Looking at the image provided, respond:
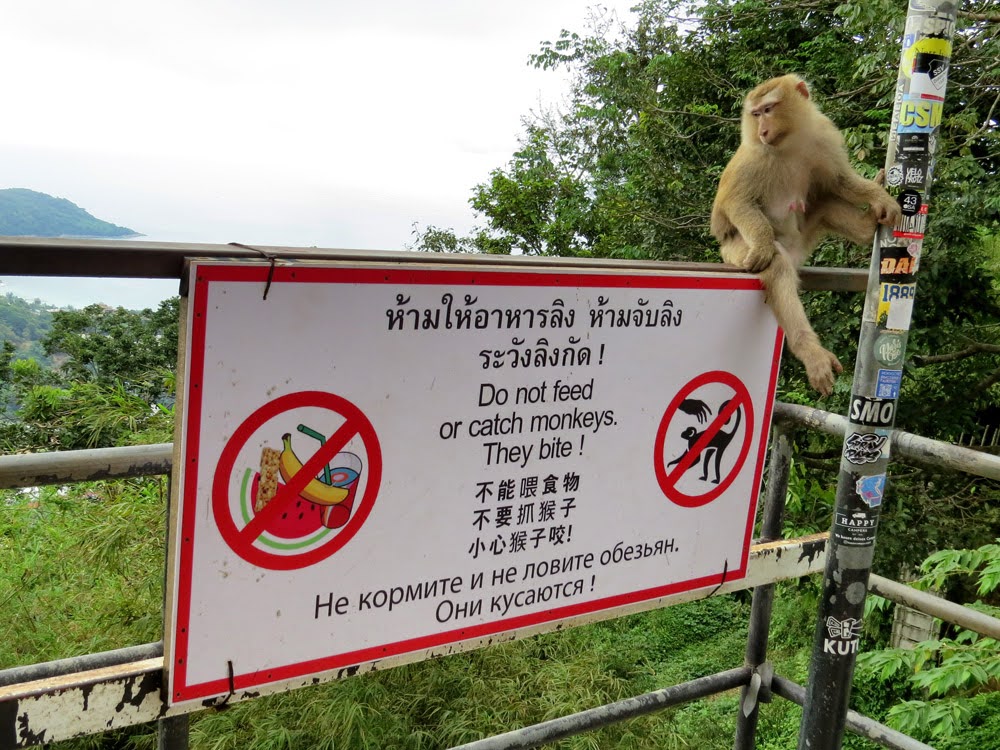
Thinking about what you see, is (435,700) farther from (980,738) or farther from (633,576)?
(633,576)

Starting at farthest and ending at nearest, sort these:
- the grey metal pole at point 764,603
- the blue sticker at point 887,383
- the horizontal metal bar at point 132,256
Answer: the grey metal pole at point 764,603, the blue sticker at point 887,383, the horizontal metal bar at point 132,256

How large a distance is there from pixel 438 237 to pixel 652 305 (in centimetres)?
1406

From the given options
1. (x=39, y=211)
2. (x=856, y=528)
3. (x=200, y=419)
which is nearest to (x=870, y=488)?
(x=856, y=528)

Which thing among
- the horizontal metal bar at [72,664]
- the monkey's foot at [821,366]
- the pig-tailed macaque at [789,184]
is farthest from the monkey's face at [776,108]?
the horizontal metal bar at [72,664]

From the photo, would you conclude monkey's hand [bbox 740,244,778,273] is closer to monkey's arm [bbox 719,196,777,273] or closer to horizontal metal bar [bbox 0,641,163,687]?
monkey's arm [bbox 719,196,777,273]

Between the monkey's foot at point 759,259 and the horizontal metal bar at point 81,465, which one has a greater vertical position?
the monkey's foot at point 759,259

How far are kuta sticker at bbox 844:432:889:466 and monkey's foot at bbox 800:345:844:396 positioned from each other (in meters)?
0.40

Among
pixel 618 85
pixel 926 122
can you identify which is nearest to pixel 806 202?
pixel 926 122

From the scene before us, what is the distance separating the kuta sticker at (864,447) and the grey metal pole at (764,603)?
33 cm

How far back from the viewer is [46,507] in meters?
5.18

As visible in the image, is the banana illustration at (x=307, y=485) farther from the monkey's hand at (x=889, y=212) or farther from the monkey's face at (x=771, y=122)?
the monkey's face at (x=771, y=122)

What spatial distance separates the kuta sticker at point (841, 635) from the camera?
1.70 m

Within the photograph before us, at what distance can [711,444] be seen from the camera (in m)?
1.75

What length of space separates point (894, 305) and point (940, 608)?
68 cm
